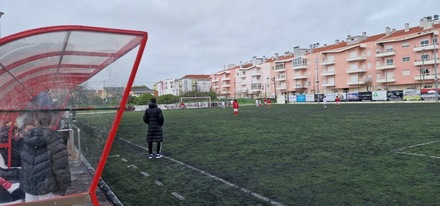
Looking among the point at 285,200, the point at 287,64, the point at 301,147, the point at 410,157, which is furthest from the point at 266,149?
the point at 287,64

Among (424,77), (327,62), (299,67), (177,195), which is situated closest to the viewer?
(177,195)

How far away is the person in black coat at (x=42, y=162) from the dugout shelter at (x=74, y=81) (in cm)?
12

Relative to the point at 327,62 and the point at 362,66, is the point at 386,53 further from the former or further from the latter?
the point at 327,62

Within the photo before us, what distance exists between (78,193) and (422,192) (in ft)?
16.2

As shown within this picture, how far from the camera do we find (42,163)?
3592 millimetres

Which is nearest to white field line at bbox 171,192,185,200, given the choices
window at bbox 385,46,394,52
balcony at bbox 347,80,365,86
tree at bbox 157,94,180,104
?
tree at bbox 157,94,180,104

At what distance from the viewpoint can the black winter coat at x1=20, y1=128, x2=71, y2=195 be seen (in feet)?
11.7

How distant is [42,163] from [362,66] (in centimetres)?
6599

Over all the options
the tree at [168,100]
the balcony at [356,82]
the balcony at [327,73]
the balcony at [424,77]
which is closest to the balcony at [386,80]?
the balcony at [356,82]

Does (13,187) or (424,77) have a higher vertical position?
(424,77)

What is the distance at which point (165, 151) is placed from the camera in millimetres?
10148

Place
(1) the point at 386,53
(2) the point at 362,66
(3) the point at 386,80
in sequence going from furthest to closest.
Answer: (2) the point at 362,66 → (3) the point at 386,80 → (1) the point at 386,53

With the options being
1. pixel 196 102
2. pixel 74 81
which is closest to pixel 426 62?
pixel 196 102

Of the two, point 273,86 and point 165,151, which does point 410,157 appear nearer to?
point 165,151
